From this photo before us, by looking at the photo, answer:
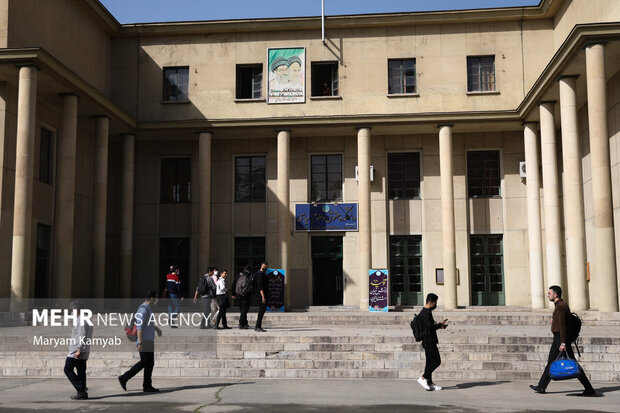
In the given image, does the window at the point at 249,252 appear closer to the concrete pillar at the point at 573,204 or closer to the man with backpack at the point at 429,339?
the concrete pillar at the point at 573,204

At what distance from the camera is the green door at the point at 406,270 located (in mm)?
26344

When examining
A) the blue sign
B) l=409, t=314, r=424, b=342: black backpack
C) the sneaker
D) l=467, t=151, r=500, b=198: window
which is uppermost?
l=467, t=151, r=500, b=198: window

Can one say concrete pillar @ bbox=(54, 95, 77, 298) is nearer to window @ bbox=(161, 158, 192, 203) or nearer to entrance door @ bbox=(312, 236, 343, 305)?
window @ bbox=(161, 158, 192, 203)

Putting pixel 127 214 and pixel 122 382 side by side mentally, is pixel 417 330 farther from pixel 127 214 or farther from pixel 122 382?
pixel 127 214

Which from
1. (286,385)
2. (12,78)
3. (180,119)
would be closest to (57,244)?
(12,78)

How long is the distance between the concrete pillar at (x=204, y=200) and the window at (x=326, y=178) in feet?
14.4

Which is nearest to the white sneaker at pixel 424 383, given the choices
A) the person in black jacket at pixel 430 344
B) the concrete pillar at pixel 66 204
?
Result: the person in black jacket at pixel 430 344

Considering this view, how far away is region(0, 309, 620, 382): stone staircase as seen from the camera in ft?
41.1

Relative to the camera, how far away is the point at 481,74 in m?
26.2

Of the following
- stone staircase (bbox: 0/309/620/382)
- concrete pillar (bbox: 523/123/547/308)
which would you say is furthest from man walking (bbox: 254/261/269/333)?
concrete pillar (bbox: 523/123/547/308)

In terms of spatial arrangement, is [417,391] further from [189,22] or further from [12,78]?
[189,22]

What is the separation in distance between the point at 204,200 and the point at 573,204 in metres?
13.5

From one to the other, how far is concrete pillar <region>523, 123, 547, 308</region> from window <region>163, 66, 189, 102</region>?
13799mm

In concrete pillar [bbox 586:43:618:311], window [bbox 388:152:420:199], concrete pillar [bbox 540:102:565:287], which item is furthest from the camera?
window [bbox 388:152:420:199]
